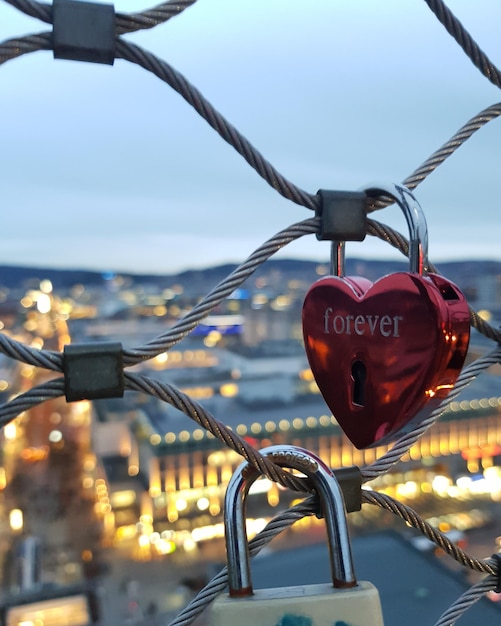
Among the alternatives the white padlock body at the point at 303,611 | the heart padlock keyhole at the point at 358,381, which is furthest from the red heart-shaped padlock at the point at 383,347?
the white padlock body at the point at 303,611

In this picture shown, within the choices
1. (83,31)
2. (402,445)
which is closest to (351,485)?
(402,445)

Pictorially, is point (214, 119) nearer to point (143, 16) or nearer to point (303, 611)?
point (143, 16)

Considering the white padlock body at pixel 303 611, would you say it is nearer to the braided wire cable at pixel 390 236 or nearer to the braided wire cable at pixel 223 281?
the braided wire cable at pixel 223 281

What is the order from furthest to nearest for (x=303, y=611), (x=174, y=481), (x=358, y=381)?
(x=174, y=481)
(x=358, y=381)
(x=303, y=611)

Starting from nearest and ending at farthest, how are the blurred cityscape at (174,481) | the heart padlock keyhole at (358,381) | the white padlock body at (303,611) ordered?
the white padlock body at (303,611)
the heart padlock keyhole at (358,381)
the blurred cityscape at (174,481)

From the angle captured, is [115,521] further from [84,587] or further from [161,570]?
[84,587]

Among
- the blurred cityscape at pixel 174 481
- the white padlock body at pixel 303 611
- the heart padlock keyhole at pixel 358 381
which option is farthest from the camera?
the blurred cityscape at pixel 174 481
